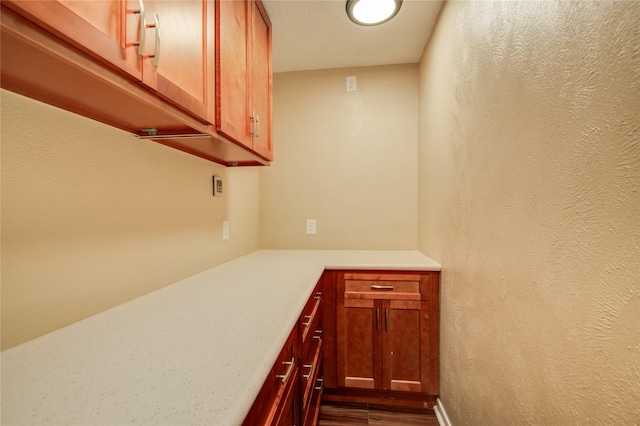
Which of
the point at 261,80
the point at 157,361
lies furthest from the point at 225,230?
the point at 157,361

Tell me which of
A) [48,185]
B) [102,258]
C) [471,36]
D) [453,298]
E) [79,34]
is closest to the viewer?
[79,34]

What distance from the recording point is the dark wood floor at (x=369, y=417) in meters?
1.63

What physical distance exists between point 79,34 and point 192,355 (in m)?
0.68

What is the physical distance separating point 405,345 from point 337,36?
6.70 feet

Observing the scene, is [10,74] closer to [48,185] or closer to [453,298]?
[48,185]

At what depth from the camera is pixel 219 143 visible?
1.15 m

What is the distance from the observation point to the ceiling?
156 centimetres

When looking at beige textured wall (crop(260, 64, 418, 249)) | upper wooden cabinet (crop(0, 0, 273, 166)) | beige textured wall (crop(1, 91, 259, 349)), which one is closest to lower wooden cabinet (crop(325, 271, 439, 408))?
beige textured wall (crop(260, 64, 418, 249))

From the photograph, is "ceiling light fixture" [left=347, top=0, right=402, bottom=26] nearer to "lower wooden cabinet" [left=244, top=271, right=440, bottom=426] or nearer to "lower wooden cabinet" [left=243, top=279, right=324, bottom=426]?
"lower wooden cabinet" [left=244, top=271, right=440, bottom=426]

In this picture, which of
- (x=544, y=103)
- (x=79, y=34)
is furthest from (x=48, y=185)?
(x=544, y=103)

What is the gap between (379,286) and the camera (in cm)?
170

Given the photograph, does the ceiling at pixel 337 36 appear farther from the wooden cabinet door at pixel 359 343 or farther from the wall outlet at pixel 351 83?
the wooden cabinet door at pixel 359 343

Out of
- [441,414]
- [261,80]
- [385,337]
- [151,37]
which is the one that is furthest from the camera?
[385,337]

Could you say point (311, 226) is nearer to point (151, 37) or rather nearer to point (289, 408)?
point (289, 408)
